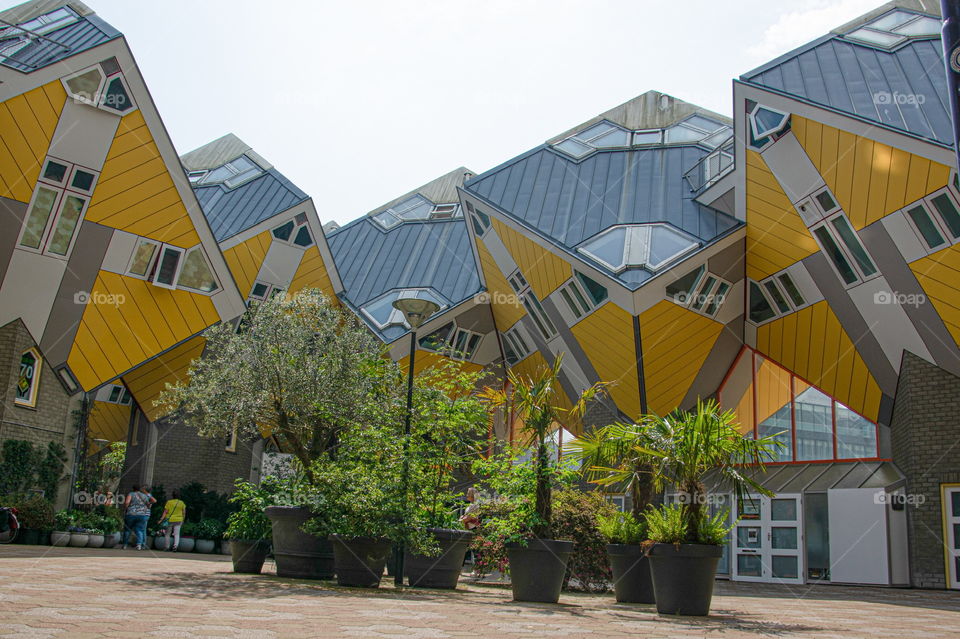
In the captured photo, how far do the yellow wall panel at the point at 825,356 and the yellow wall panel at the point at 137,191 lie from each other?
14.9m

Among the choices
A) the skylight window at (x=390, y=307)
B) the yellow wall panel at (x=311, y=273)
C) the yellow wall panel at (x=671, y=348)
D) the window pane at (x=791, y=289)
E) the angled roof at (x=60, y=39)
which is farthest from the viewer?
the skylight window at (x=390, y=307)

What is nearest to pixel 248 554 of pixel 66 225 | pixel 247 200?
pixel 66 225

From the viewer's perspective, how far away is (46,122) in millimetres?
15727

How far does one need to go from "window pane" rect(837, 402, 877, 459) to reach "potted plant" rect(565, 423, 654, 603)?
35.4 ft

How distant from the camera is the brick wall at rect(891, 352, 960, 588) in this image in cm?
1627

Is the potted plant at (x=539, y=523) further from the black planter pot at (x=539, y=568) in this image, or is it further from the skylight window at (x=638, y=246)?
the skylight window at (x=638, y=246)

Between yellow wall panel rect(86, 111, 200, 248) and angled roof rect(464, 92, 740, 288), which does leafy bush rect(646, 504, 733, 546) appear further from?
yellow wall panel rect(86, 111, 200, 248)

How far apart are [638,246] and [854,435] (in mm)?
7060

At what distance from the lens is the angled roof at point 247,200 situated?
2345cm

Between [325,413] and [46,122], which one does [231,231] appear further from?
[325,413]

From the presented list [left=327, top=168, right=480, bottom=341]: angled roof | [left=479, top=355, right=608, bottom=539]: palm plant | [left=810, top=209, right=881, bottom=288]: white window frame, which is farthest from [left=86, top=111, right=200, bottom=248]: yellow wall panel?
[left=810, top=209, right=881, bottom=288]: white window frame

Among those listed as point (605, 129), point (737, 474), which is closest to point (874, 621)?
point (737, 474)

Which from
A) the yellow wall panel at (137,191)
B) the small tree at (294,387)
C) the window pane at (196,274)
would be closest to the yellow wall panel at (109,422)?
the window pane at (196,274)

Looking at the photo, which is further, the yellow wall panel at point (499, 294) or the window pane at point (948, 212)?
the yellow wall panel at point (499, 294)
